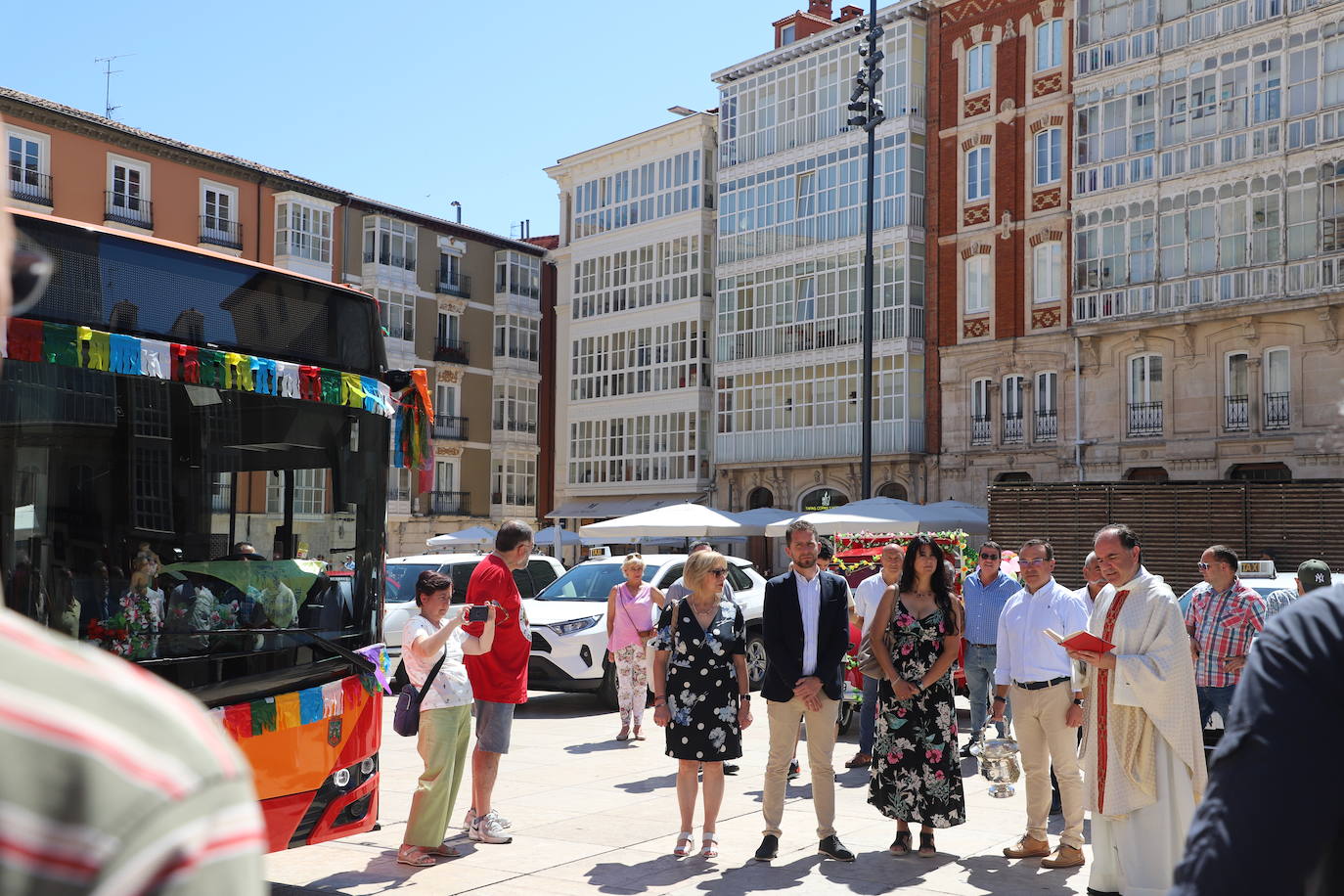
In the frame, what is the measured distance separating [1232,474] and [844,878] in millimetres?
27771

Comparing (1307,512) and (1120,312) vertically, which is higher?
(1120,312)

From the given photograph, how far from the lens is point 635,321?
49.2 m

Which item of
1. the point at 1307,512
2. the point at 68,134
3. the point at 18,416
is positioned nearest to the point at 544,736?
the point at 18,416

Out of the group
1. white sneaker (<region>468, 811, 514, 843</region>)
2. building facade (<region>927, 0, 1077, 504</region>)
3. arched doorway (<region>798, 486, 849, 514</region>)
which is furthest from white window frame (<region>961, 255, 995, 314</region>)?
white sneaker (<region>468, 811, 514, 843</region>)

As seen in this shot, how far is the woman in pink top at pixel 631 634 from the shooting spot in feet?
48.2

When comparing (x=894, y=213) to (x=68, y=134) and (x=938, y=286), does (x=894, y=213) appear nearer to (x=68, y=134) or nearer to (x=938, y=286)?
(x=938, y=286)

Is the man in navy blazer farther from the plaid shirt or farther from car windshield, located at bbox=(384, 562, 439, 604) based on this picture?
car windshield, located at bbox=(384, 562, 439, 604)

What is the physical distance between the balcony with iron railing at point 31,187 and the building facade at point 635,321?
60.0 ft

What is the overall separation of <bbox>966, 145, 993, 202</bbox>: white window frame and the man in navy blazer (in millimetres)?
32094

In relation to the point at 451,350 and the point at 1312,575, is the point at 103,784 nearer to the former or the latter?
the point at 1312,575

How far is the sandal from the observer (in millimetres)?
8336

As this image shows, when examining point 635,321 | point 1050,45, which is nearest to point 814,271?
point 635,321

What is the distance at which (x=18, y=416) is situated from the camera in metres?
5.98

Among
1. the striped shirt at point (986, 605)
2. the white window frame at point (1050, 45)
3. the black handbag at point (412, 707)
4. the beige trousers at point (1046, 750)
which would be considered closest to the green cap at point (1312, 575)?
the striped shirt at point (986, 605)
